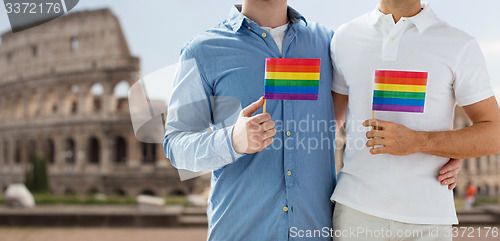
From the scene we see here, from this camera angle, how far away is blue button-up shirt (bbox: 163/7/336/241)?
5.08 ft

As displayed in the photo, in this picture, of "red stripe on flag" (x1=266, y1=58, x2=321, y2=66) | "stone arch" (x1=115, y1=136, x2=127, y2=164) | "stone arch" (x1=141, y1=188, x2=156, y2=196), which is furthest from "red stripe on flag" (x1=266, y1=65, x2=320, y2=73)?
"stone arch" (x1=115, y1=136, x2=127, y2=164)

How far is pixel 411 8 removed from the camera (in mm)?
1548

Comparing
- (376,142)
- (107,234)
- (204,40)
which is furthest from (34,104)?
(376,142)

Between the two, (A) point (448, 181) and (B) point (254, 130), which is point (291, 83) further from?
(A) point (448, 181)

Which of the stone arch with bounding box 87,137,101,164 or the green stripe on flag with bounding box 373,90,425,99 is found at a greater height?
the green stripe on flag with bounding box 373,90,425,99

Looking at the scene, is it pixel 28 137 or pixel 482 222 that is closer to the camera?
pixel 482 222

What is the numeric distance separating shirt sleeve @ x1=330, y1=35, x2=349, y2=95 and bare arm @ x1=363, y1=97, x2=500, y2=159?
23 centimetres

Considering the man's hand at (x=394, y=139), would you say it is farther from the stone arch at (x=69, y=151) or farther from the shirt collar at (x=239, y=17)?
the stone arch at (x=69, y=151)

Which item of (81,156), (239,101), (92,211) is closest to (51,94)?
(81,156)

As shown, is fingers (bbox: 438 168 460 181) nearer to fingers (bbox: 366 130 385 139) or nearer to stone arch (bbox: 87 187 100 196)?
fingers (bbox: 366 130 385 139)

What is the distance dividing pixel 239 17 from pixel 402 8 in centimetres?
52

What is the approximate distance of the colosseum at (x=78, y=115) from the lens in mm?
Result: 20719

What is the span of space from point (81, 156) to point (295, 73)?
21121mm

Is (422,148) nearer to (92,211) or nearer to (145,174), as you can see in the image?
(92,211)
